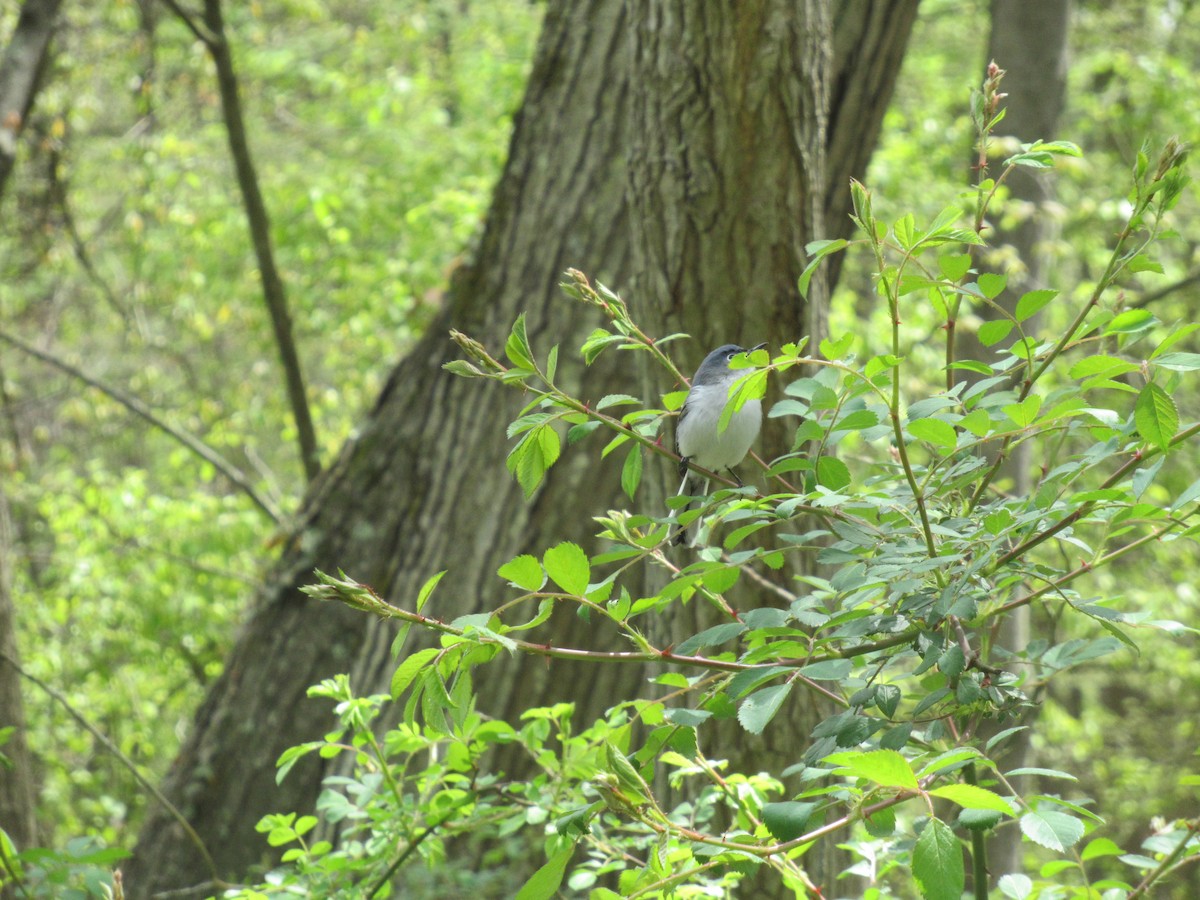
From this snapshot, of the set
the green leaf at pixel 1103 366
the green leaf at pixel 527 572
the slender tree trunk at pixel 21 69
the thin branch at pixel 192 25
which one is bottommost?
the green leaf at pixel 527 572

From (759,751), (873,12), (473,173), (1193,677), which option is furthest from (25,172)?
(1193,677)

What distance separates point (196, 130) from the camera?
35.1 ft

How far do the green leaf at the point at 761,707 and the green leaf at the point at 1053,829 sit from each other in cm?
26

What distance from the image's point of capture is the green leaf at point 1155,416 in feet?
3.51

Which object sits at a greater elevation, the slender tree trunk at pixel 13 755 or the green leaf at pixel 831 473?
the green leaf at pixel 831 473

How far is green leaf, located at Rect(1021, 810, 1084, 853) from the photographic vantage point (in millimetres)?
998

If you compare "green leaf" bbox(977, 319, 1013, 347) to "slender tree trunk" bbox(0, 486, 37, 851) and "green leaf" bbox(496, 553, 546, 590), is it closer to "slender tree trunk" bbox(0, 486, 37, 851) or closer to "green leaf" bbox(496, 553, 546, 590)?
"green leaf" bbox(496, 553, 546, 590)

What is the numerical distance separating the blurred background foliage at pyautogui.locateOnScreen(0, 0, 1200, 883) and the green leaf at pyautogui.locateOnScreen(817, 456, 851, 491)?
222 inches

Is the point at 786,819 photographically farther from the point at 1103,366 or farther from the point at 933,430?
the point at 1103,366

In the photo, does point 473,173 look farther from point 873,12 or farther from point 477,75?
point 873,12

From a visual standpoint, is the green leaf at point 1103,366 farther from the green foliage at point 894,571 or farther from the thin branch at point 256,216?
the thin branch at point 256,216

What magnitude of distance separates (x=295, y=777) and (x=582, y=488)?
4.84 feet

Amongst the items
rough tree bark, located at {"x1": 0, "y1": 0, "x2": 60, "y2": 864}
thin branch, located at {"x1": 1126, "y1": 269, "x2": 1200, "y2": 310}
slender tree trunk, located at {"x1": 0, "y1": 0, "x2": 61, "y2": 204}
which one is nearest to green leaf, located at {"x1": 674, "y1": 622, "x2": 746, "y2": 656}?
rough tree bark, located at {"x1": 0, "y1": 0, "x2": 60, "y2": 864}

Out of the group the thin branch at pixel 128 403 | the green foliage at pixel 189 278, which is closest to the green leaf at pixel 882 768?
the thin branch at pixel 128 403
